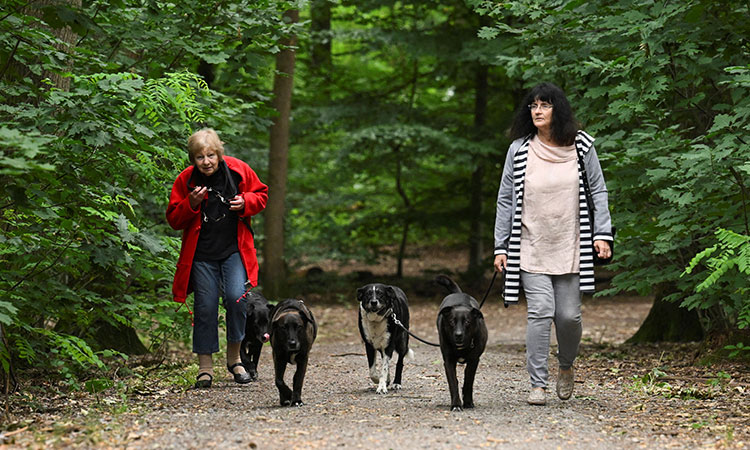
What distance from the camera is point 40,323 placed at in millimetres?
7188

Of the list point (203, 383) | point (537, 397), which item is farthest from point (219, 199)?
point (537, 397)

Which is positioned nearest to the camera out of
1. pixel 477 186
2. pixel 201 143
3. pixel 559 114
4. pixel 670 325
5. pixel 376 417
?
pixel 376 417

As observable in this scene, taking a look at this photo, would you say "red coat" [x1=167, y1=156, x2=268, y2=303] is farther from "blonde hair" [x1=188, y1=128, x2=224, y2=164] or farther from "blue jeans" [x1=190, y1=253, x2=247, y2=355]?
"blonde hair" [x1=188, y1=128, x2=224, y2=164]

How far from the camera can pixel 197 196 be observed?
6.41 m

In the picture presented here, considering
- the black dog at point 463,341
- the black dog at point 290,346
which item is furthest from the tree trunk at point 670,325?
the black dog at point 290,346

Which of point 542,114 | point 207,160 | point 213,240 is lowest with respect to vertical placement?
point 213,240

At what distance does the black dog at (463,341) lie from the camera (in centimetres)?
559

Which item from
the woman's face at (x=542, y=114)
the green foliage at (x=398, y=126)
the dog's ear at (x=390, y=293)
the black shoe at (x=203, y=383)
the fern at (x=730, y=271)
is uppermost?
the green foliage at (x=398, y=126)

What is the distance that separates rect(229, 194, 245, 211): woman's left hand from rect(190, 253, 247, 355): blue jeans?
452 millimetres

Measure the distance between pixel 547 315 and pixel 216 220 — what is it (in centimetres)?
284

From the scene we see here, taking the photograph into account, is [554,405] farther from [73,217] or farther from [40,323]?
[40,323]

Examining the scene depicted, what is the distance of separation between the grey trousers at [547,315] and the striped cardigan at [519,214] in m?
0.10

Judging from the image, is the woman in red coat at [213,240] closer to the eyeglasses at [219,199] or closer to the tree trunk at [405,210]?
the eyeglasses at [219,199]

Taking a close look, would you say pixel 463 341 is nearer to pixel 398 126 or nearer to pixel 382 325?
pixel 382 325
